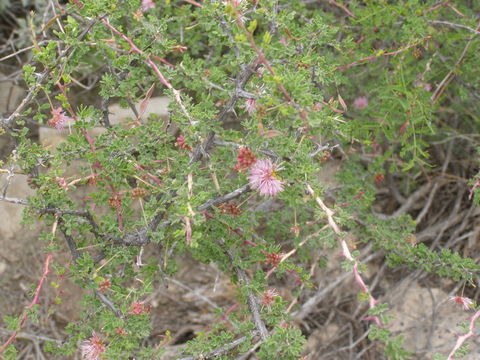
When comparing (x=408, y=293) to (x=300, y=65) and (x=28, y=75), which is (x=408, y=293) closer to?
(x=300, y=65)

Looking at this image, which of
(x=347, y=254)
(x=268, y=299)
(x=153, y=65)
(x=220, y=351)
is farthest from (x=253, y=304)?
(x=153, y=65)

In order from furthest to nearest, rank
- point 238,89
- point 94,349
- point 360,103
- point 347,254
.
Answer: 1. point 360,103
2. point 94,349
3. point 238,89
4. point 347,254

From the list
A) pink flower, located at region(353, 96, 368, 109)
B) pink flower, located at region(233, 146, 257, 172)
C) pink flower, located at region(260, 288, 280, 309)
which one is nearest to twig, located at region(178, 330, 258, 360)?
pink flower, located at region(260, 288, 280, 309)

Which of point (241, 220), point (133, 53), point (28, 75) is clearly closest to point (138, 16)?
point (133, 53)

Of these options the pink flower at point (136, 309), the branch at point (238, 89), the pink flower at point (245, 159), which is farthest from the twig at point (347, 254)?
the pink flower at point (136, 309)

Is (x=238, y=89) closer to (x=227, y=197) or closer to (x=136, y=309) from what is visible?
(x=227, y=197)

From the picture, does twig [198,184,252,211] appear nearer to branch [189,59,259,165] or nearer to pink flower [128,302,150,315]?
branch [189,59,259,165]

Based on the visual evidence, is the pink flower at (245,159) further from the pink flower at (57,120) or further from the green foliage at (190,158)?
the pink flower at (57,120)

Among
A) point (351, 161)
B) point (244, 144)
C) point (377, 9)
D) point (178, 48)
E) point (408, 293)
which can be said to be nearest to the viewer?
point (244, 144)
